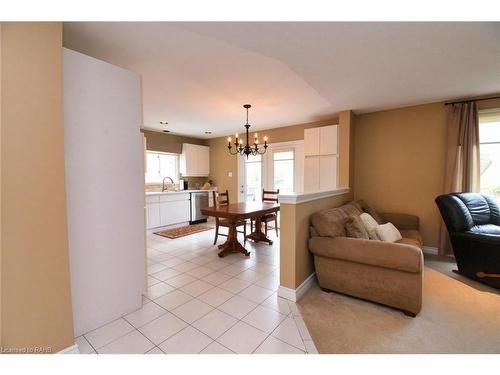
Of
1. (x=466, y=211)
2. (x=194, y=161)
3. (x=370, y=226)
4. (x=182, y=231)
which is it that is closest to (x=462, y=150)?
(x=466, y=211)

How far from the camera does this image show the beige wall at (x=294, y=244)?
2.08 meters

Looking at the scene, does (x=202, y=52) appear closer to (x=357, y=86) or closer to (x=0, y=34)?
(x=0, y=34)

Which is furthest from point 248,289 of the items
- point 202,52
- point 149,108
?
point 149,108

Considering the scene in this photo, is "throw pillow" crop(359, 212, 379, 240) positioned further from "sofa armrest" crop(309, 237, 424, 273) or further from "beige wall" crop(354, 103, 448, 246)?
"beige wall" crop(354, 103, 448, 246)

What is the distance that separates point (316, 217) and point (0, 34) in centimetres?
260

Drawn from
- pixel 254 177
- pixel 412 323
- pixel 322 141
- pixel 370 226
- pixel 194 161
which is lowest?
pixel 412 323

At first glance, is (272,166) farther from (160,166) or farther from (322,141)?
(160,166)

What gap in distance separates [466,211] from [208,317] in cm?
323

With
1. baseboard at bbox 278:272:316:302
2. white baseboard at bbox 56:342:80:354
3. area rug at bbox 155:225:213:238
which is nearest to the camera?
white baseboard at bbox 56:342:80:354

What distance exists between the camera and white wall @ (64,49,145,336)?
1.50 metres

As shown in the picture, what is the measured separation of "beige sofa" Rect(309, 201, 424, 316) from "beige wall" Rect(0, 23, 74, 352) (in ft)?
6.93

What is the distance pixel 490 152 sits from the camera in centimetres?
299

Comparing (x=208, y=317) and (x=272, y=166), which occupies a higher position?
(x=272, y=166)

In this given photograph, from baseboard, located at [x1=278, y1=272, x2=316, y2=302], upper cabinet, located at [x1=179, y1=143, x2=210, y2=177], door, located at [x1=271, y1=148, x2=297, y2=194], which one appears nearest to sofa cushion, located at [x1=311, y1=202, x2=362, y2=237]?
baseboard, located at [x1=278, y1=272, x2=316, y2=302]
